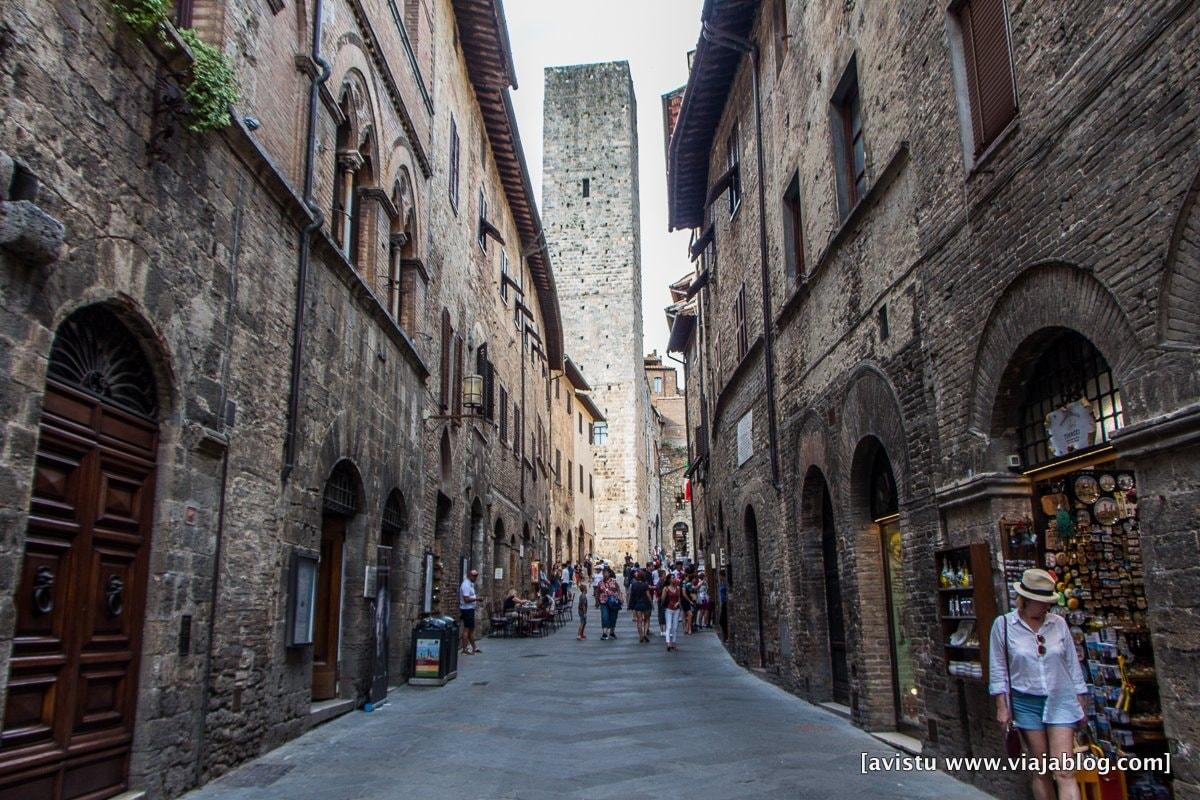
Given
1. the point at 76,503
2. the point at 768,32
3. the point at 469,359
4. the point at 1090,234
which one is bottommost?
the point at 76,503

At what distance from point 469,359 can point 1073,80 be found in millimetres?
14075

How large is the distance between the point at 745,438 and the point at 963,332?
836cm

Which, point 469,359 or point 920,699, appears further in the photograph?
point 469,359

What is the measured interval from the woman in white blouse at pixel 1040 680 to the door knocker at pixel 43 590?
5.30 meters

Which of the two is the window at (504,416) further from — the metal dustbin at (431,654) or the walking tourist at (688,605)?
the metal dustbin at (431,654)

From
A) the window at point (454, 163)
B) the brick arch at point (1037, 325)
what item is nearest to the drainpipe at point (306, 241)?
the brick arch at point (1037, 325)

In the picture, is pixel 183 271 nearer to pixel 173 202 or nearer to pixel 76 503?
pixel 173 202

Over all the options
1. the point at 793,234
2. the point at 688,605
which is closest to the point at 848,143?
the point at 793,234

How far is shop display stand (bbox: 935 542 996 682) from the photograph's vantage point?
6078 mm

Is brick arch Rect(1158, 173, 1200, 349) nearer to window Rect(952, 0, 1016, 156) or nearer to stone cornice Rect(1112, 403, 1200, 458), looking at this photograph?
stone cornice Rect(1112, 403, 1200, 458)

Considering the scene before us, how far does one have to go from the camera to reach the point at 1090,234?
494cm

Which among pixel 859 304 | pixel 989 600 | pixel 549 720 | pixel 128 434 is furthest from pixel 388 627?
pixel 989 600

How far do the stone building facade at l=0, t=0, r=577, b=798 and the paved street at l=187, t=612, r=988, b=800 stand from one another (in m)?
0.61

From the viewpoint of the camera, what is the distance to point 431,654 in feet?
40.0
